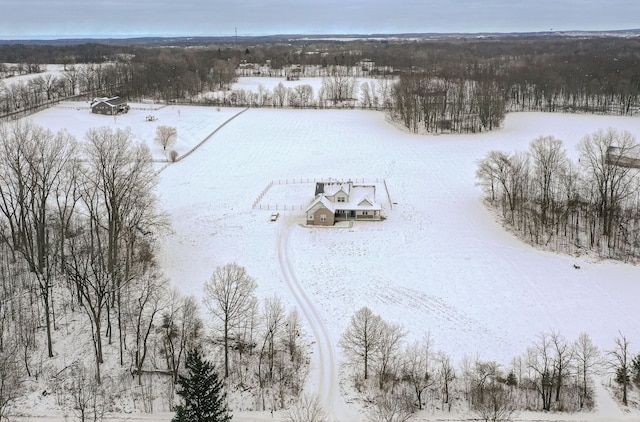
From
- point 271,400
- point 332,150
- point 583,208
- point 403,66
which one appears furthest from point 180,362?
A: point 403,66

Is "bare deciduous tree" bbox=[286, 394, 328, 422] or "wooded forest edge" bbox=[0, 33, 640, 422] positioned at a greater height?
"wooded forest edge" bbox=[0, 33, 640, 422]

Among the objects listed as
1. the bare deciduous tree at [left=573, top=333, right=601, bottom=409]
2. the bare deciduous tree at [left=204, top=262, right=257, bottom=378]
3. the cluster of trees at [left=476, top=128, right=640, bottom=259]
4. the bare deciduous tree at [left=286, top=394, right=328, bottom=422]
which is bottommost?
the bare deciduous tree at [left=286, top=394, right=328, bottom=422]

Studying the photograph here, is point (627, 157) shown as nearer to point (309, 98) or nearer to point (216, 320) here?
point (216, 320)

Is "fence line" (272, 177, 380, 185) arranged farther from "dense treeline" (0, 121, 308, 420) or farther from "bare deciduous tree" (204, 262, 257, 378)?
"bare deciduous tree" (204, 262, 257, 378)

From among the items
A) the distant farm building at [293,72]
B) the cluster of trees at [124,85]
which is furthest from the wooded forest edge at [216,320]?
the distant farm building at [293,72]

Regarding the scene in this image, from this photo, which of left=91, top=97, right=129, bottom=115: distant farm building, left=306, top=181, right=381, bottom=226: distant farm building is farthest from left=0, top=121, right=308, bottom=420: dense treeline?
left=91, top=97, right=129, bottom=115: distant farm building

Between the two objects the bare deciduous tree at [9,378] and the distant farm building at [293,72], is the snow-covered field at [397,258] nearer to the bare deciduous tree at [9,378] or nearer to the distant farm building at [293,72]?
the bare deciduous tree at [9,378]
